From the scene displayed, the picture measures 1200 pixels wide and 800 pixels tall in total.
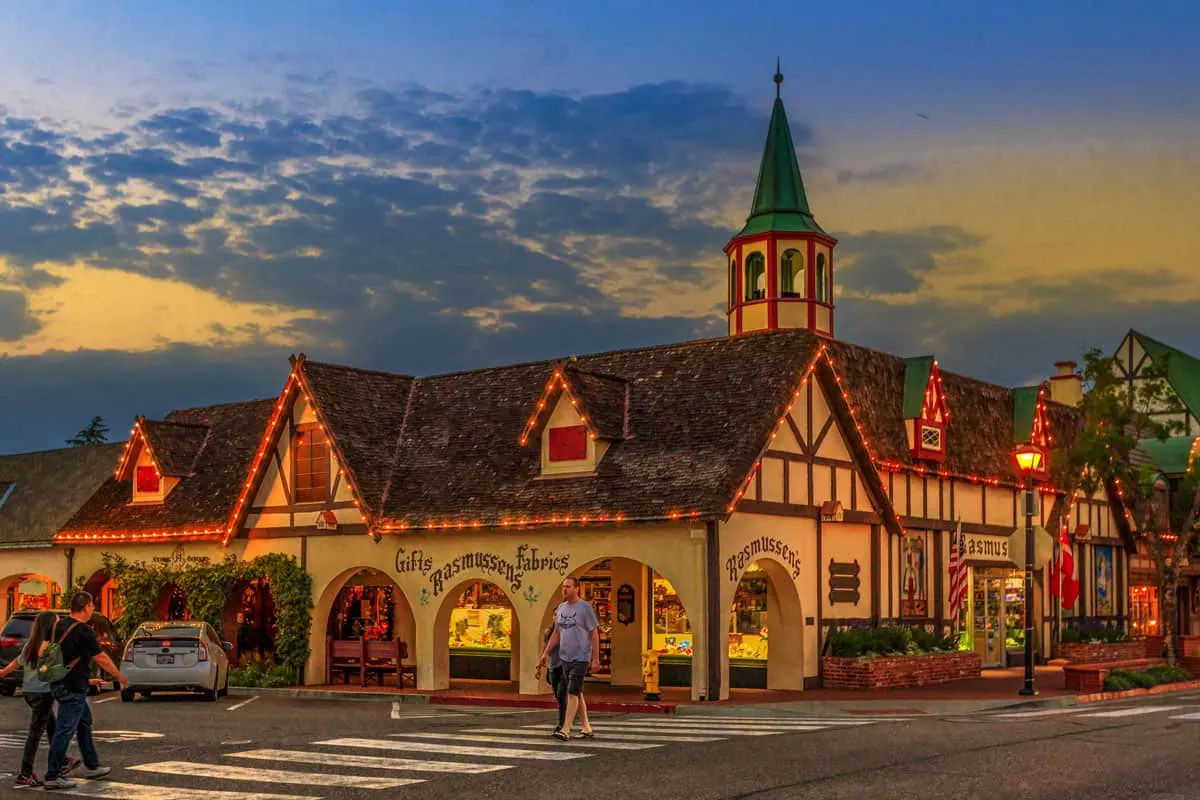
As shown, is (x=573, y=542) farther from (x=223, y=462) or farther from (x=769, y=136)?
(x=769, y=136)

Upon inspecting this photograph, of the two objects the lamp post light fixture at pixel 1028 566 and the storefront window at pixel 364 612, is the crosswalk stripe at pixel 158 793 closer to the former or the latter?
the lamp post light fixture at pixel 1028 566

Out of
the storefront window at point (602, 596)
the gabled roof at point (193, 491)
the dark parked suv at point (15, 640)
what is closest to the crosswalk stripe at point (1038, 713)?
the storefront window at point (602, 596)

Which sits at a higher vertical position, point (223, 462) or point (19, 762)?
point (223, 462)

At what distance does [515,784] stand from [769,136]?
3649 centimetres

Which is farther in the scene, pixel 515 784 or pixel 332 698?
pixel 332 698

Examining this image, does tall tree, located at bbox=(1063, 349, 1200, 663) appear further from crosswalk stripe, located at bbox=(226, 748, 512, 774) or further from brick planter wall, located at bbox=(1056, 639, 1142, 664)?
crosswalk stripe, located at bbox=(226, 748, 512, 774)

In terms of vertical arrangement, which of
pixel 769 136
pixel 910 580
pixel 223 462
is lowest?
pixel 910 580

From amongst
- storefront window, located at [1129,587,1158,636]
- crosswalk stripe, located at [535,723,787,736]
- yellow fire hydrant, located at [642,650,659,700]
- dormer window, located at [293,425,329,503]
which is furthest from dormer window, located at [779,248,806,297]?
crosswalk stripe, located at [535,723,787,736]

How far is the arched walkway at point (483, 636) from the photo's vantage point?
107 ft

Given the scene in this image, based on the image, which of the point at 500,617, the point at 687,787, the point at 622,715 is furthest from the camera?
the point at 500,617

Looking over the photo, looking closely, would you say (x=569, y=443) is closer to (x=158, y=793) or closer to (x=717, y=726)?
(x=717, y=726)

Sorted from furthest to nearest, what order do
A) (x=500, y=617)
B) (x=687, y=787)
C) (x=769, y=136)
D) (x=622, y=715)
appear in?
(x=769, y=136), (x=500, y=617), (x=622, y=715), (x=687, y=787)

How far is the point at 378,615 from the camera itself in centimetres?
3350

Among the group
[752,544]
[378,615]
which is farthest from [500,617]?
[752,544]
